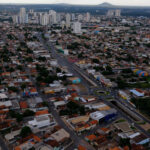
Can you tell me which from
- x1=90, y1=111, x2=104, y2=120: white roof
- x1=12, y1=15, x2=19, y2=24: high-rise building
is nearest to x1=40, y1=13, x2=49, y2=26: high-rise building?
x1=12, y1=15, x2=19, y2=24: high-rise building

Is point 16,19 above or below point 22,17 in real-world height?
below

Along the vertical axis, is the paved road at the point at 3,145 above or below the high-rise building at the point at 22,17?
below

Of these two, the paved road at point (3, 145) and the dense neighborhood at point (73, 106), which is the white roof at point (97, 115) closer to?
the dense neighborhood at point (73, 106)


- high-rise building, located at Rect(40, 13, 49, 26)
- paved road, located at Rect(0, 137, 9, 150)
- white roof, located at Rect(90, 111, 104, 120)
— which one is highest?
high-rise building, located at Rect(40, 13, 49, 26)

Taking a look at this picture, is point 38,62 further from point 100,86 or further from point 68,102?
point 68,102

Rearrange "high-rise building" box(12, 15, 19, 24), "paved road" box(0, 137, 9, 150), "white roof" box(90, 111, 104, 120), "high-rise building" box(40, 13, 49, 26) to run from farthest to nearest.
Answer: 1. "high-rise building" box(12, 15, 19, 24)
2. "high-rise building" box(40, 13, 49, 26)
3. "white roof" box(90, 111, 104, 120)
4. "paved road" box(0, 137, 9, 150)

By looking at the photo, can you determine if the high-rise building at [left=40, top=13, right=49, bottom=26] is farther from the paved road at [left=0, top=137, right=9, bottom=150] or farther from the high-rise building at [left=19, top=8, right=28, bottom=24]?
the paved road at [left=0, top=137, right=9, bottom=150]

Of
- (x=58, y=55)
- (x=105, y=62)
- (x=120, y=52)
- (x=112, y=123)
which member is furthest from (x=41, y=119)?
(x=120, y=52)

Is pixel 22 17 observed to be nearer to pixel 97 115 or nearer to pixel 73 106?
pixel 73 106

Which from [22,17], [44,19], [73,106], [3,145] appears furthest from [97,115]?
[22,17]

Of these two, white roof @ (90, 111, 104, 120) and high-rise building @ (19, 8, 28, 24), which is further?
high-rise building @ (19, 8, 28, 24)

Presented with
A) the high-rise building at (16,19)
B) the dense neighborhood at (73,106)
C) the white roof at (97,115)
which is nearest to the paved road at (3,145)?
the dense neighborhood at (73,106)
